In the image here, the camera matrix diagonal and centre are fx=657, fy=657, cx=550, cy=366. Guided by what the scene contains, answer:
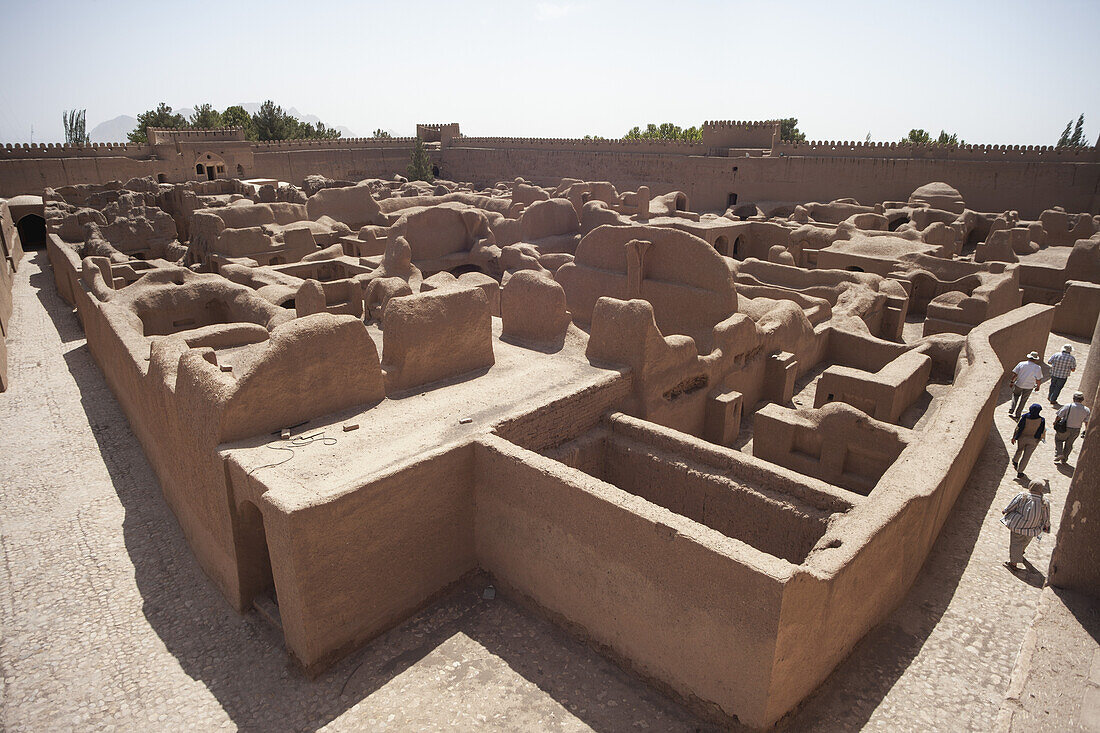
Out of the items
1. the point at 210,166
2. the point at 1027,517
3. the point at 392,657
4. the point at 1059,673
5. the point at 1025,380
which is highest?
the point at 210,166

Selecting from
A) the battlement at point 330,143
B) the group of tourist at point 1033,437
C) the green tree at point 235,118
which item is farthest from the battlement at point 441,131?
the group of tourist at point 1033,437

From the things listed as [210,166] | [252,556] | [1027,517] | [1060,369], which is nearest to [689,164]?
[1060,369]

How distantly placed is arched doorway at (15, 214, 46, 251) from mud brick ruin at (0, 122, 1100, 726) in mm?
13230

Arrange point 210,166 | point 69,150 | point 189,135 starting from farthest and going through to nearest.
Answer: point 189,135, point 210,166, point 69,150

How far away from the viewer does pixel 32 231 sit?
1066 inches

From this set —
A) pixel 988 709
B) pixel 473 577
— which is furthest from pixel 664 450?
pixel 988 709

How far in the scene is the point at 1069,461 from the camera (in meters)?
8.70

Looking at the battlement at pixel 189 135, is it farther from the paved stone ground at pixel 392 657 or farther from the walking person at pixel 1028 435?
the walking person at pixel 1028 435

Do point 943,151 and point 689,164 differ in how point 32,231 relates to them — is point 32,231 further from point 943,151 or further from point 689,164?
point 943,151

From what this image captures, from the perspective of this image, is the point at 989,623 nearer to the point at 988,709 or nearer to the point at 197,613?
the point at 988,709

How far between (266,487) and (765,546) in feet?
15.9

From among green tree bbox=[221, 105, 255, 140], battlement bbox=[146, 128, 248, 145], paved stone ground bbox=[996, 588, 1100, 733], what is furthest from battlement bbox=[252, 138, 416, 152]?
paved stone ground bbox=[996, 588, 1100, 733]

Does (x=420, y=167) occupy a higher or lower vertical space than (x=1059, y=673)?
higher

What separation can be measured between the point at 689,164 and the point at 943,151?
417 inches
